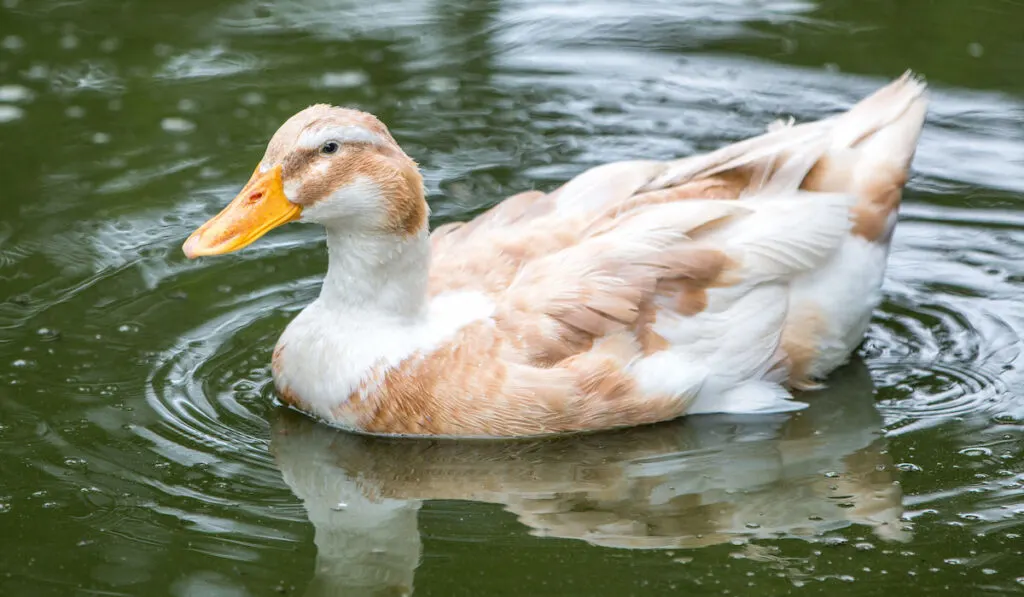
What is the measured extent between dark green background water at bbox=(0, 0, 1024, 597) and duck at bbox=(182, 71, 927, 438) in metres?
0.21

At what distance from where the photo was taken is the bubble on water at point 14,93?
10477 millimetres

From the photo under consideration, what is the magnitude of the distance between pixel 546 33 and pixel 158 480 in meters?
5.92

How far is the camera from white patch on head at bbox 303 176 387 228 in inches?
264

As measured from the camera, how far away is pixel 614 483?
22.0ft

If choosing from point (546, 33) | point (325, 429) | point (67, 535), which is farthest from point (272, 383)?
point (546, 33)

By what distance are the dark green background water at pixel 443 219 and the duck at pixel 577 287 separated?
8.2 inches

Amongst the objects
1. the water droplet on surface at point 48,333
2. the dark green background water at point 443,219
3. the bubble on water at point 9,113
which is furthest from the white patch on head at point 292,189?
the bubble on water at point 9,113

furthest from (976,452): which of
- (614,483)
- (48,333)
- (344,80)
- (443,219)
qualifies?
(344,80)

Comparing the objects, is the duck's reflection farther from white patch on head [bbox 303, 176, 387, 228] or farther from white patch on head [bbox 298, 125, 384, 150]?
white patch on head [bbox 298, 125, 384, 150]

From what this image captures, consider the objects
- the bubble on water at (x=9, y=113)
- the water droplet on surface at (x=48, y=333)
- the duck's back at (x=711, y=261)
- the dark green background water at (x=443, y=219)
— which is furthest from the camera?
the bubble on water at (x=9, y=113)

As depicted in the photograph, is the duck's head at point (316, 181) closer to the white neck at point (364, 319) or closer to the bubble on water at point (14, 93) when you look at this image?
the white neck at point (364, 319)

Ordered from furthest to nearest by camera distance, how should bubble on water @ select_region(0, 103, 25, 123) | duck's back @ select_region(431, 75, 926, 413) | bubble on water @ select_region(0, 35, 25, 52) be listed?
bubble on water @ select_region(0, 35, 25, 52), bubble on water @ select_region(0, 103, 25, 123), duck's back @ select_region(431, 75, 926, 413)

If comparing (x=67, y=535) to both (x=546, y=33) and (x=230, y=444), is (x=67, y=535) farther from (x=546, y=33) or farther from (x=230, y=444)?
(x=546, y=33)

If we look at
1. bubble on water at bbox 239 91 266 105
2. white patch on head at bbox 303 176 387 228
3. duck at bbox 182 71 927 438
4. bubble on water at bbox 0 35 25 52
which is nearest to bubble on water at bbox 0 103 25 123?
bubble on water at bbox 0 35 25 52
